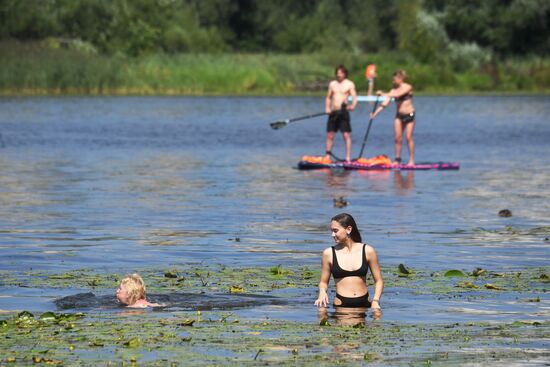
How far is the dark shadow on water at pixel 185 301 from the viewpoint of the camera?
12695mm

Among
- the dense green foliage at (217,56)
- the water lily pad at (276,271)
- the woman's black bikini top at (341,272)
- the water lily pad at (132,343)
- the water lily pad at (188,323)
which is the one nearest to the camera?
the water lily pad at (132,343)

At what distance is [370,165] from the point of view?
91.7 ft

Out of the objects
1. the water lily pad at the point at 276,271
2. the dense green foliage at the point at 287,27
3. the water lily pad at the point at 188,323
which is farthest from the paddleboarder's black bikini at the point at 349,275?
the dense green foliage at the point at 287,27

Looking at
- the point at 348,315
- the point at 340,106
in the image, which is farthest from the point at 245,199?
the point at 348,315

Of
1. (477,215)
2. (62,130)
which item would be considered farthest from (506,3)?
(477,215)

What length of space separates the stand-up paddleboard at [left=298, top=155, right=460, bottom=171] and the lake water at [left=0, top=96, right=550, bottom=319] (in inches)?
8.1

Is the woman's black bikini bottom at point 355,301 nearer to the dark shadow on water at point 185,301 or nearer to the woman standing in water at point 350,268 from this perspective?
the woman standing in water at point 350,268

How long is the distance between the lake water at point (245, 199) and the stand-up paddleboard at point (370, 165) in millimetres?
207

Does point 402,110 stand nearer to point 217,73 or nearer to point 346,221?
point 346,221

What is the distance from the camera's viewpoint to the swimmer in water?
12.4 meters

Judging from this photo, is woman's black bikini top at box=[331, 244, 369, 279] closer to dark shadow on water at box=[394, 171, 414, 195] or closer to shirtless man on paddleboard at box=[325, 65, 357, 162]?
dark shadow on water at box=[394, 171, 414, 195]

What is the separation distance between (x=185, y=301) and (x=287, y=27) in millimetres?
87386

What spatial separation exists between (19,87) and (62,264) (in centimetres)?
4917

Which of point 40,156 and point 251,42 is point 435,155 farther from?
point 251,42
